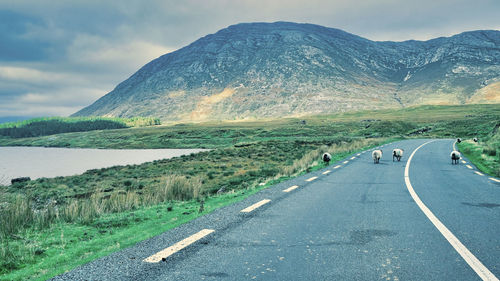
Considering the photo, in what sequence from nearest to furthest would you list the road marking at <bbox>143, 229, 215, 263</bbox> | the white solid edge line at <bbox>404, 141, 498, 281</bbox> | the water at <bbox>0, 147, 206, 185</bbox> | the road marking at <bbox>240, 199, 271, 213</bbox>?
the white solid edge line at <bbox>404, 141, 498, 281</bbox> → the road marking at <bbox>143, 229, 215, 263</bbox> → the road marking at <bbox>240, 199, 271, 213</bbox> → the water at <bbox>0, 147, 206, 185</bbox>

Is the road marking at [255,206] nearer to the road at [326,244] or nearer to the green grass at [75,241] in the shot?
the road at [326,244]

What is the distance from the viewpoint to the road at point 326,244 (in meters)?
4.08

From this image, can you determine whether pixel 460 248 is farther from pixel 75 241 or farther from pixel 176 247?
pixel 75 241

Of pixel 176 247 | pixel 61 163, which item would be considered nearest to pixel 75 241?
pixel 176 247

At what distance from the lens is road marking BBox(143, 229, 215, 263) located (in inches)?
175

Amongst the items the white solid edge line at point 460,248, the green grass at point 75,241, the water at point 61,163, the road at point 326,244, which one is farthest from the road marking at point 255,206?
the water at point 61,163

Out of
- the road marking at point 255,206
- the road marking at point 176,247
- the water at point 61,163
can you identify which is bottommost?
the water at point 61,163

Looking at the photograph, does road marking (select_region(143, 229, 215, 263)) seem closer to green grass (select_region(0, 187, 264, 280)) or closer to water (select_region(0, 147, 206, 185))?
green grass (select_region(0, 187, 264, 280))

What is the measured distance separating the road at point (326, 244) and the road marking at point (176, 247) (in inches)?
0.6

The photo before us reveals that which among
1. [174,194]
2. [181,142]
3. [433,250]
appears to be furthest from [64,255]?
[181,142]

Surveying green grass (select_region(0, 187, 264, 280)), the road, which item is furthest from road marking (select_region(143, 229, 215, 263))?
green grass (select_region(0, 187, 264, 280))

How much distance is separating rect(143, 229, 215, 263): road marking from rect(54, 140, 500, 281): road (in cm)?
1

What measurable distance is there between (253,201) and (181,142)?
3679 inches

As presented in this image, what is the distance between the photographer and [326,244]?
17.2 feet
